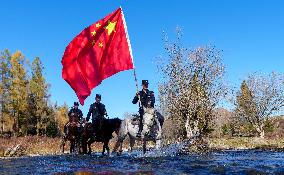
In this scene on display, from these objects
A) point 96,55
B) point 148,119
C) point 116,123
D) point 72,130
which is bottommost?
point 148,119

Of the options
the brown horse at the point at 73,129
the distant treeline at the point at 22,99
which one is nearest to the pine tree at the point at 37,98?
the distant treeline at the point at 22,99

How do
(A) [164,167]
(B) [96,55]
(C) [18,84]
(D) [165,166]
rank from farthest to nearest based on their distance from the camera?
(C) [18,84], (B) [96,55], (D) [165,166], (A) [164,167]

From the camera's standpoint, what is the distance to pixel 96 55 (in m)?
14.9

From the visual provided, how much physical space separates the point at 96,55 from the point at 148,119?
10.0ft

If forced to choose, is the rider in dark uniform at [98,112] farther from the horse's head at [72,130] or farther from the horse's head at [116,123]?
the horse's head at [72,130]

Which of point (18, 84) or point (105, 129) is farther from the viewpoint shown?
point (18, 84)

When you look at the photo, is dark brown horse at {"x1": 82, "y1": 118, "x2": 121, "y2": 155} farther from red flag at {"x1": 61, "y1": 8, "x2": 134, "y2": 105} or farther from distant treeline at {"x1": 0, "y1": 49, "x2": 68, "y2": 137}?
distant treeline at {"x1": 0, "y1": 49, "x2": 68, "y2": 137}

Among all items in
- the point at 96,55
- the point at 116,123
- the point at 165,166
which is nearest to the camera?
the point at 165,166

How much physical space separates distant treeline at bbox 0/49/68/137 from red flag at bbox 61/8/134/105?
4271cm

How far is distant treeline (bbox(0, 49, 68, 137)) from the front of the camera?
56.0 meters

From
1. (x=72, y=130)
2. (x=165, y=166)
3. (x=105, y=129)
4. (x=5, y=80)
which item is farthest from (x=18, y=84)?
(x=165, y=166)

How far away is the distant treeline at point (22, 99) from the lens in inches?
2203

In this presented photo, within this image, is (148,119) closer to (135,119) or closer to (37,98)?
(135,119)

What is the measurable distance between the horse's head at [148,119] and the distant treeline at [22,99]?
42264 mm
